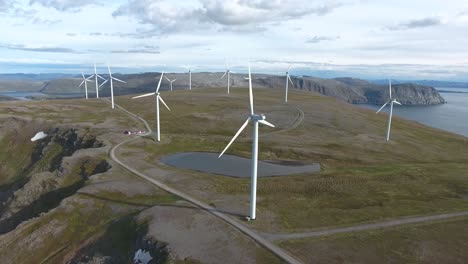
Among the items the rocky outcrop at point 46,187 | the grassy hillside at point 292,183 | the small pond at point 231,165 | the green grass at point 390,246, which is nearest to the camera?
the green grass at point 390,246

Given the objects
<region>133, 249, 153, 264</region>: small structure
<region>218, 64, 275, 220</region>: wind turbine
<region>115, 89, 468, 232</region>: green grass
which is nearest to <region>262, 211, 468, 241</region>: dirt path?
<region>115, 89, 468, 232</region>: green grass

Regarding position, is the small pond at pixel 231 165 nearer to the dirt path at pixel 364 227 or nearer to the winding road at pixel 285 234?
the winding road at pixel 285 234

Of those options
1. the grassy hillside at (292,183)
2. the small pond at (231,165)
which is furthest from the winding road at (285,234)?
the small pond at (231,165)

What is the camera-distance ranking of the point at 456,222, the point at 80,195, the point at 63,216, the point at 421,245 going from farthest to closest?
the point at 80,195
the point at 63,216
the point at 456,222
the point at 421,245

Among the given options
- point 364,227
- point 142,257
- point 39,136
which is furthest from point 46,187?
point 364,227

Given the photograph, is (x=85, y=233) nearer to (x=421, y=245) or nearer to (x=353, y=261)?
(x=353, y=261)

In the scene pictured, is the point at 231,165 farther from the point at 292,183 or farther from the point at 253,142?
the point at 253,142

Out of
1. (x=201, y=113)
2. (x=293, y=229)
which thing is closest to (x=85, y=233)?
(x=293, y=229)

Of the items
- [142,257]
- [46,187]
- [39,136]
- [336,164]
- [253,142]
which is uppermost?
[253,142]
